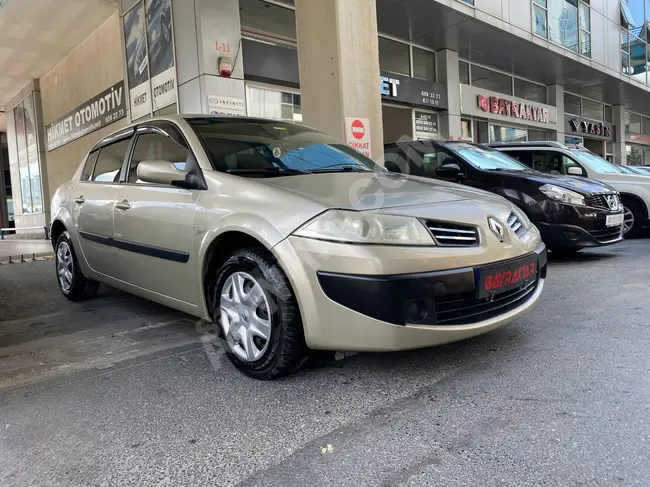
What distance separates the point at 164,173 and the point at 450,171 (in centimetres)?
390

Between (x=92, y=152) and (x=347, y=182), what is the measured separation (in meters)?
2.98

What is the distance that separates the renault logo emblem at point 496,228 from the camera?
2688 millimetres

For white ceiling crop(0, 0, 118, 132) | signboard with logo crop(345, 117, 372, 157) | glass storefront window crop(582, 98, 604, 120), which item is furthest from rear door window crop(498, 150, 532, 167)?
glass storefront window crop(582, 98, 604, 120)

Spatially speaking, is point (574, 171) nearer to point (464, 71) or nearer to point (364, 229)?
point (364, 229)

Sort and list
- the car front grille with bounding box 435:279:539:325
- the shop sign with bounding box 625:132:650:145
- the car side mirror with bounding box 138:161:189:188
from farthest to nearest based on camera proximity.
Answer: the shop sign with bounding box 625:132:650:145, the car side mirror with bounding box 138:161:189:188, the car front grille with bounding box 435:279:539:325

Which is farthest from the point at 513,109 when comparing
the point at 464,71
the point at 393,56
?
the point at 393,56

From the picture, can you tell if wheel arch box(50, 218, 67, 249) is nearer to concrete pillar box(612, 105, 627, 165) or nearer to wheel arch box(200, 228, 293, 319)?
wheel arch box(200, 228, 293, 319)

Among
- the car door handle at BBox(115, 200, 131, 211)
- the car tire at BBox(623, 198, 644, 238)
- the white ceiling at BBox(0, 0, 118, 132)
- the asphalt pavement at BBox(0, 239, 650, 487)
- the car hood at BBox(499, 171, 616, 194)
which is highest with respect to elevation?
the white ceiling at BBox(0, 0, 118, 132)

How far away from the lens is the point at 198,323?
3.91m

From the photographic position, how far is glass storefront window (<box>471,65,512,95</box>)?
1606cm

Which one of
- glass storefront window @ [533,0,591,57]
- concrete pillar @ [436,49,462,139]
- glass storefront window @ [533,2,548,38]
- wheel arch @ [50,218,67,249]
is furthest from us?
glass storefront window @ [533,0,591,57]

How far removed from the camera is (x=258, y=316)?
2.62 meters

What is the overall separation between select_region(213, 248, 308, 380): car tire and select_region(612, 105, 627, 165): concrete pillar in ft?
86.9

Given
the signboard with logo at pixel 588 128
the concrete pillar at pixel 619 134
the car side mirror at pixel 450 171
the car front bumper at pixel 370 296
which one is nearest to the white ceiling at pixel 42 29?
the car side mirror at pixel 450 171
